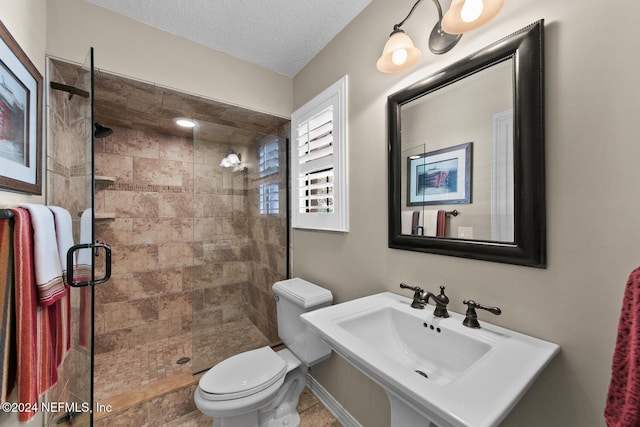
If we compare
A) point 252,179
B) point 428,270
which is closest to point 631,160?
point 428,270

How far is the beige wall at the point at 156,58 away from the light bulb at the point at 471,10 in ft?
4.96

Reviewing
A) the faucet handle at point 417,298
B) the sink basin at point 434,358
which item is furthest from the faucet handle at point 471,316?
the faucet handle at point 417,298

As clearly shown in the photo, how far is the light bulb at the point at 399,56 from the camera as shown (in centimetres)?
104

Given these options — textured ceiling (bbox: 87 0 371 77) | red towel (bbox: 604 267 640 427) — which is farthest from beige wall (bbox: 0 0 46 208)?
red towel (bbox: 604 267 640 427)

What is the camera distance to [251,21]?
149 centimetres

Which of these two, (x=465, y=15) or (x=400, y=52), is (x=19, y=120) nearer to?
(x=400, y=52)

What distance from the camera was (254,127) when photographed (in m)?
2.33

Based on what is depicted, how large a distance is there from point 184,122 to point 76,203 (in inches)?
50.8

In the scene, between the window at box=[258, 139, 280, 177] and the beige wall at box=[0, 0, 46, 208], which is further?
the window at box=[258, 139, 280, 177]

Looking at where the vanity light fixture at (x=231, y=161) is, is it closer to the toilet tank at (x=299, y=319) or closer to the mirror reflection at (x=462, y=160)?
the toilet tank at (x=299, y=319)

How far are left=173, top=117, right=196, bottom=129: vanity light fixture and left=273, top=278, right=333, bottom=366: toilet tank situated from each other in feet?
5.32

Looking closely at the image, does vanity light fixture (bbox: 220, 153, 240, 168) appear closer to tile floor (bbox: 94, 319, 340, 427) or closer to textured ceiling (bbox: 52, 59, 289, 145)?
textured ceiling (bbox: 52, 59, 289, 145)

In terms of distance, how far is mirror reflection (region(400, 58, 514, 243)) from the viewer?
0.86 m

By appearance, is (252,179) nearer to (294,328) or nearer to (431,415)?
(294,328)
